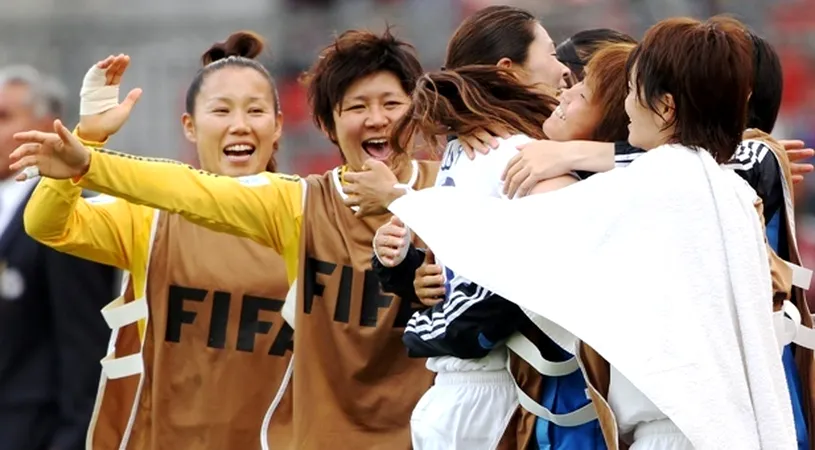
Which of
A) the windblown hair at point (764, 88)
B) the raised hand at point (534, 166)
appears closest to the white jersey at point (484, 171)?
the raised hand at point (534, 166)

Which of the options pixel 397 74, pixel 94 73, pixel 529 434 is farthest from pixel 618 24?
pixel 529 434

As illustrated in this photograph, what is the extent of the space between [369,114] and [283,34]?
707 centimetres

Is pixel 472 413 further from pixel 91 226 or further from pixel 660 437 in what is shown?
pixel 91 226

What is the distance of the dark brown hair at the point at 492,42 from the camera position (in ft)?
14.5

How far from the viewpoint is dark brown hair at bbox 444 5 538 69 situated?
4422 mm

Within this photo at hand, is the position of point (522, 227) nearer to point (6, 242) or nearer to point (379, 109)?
point (379, 109)

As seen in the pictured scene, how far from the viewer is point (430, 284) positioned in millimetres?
3959

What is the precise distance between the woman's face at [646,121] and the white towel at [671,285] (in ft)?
0.29

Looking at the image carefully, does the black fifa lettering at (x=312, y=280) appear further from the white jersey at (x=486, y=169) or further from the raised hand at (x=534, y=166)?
the raised hand at (x=534, y=166)

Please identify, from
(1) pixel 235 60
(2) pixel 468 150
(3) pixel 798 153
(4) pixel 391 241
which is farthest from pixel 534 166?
(1) pixel 235 60

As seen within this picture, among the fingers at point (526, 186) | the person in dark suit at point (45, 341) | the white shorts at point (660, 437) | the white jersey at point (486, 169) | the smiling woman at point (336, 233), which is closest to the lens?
the white shorts at point (660, 437)

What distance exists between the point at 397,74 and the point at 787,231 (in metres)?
1.42

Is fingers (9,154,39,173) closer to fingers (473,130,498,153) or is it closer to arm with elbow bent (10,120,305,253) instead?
arm with elbow bent (10,120,305,253)

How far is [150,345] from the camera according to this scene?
17.4 ft
